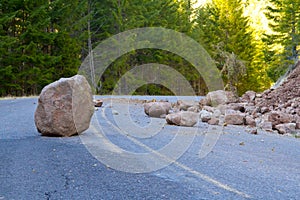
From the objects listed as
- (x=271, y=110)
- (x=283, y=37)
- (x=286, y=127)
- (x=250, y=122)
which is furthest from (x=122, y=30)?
(x=286, y=127)

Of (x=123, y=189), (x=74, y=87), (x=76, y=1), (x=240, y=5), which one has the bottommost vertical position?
(x=123, y=189)

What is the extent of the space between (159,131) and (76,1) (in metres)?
17.8

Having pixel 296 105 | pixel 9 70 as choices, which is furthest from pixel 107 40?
pixel 296 105

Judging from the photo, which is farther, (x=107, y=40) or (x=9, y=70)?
(x=107, y=40)

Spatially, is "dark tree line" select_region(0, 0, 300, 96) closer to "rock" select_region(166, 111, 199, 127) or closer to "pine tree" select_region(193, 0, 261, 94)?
"pine tree" select_region(193, 0, 261, 94)

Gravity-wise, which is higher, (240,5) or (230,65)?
(240,5)

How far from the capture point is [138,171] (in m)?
3.03

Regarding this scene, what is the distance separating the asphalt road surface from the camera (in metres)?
2.51

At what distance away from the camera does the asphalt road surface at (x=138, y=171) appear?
2512 millimetres

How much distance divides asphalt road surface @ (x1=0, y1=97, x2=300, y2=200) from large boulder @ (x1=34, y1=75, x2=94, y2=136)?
6.0 inches

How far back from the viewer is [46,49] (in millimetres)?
19875

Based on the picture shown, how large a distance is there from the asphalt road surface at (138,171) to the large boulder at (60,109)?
0.15 meters

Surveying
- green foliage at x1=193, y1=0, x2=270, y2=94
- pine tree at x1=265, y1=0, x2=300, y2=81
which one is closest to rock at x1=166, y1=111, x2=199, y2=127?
pine tree at x1=265, y1=0, x2=300, y2=81

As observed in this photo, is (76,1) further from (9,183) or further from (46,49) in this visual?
(9,183)
